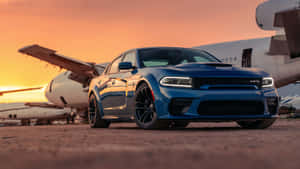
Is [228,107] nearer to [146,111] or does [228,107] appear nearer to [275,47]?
[146,111]

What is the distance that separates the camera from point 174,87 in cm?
673

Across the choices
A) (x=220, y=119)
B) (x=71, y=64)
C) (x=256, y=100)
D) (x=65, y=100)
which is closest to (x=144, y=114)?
(x=220, y=119)

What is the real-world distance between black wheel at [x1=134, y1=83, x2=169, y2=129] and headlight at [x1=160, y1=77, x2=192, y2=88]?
0.37 metres

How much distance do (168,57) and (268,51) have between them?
1241cm

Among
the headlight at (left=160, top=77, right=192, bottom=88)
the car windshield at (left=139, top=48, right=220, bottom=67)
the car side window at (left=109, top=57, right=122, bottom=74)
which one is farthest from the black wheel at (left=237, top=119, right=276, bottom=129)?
the car side window at (left=109, top=57, right=122, bottom=74)

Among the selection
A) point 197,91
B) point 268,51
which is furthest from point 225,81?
point 268,51

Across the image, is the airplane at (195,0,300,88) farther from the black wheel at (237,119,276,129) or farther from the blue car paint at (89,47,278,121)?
the blue car paint at (89,47,278,121)

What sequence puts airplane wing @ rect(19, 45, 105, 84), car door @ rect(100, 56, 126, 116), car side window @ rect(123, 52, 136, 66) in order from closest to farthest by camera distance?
car door @ rect(100, 56, 126, 116) < car side window @ rect(123, 52, 136, 66) < airplane wing @ rect(19, 45, 105, 84)

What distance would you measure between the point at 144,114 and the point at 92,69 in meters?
17.1

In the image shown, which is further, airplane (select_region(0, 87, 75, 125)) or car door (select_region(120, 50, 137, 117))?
airplane (select_region(0, 87, 75, 125))

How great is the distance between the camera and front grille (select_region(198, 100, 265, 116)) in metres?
6.69

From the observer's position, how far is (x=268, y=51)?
19781 mm

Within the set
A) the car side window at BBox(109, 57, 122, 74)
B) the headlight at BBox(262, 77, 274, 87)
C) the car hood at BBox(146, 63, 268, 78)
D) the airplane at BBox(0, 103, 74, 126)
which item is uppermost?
the car side window at BBox(109, 57, 122, 74)

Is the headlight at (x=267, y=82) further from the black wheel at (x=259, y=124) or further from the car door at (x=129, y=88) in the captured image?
the car door at (x=129, y=88)
